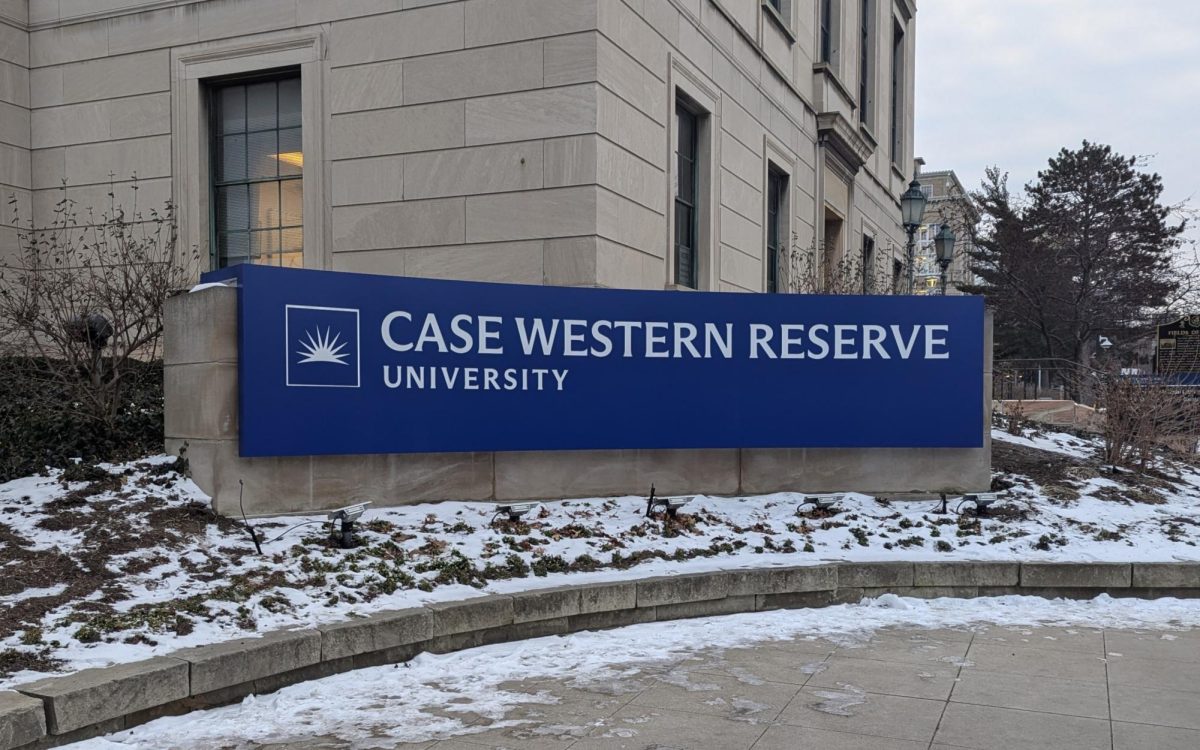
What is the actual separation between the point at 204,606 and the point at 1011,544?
6.43 metres

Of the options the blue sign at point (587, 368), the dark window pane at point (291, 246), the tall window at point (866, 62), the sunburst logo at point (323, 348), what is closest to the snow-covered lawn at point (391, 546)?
the blue sign at point (587, 368)

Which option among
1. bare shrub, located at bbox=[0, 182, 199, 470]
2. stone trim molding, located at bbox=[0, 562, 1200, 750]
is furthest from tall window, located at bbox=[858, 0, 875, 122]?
stone trim molding, located at bbox=[0, 562, 1200, 750]

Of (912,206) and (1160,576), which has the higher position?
(912,206)

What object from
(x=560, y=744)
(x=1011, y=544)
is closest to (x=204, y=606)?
(x=560, y=744)

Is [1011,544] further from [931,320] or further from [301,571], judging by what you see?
[301,571]

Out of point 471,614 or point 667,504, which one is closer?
point 471,614

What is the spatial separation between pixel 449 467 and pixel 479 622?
2518 mm

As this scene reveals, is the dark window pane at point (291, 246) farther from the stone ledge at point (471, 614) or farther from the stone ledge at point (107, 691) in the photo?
the stone ledge at point (107, 691)

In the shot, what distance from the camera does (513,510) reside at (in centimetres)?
817

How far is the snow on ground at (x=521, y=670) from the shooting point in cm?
478

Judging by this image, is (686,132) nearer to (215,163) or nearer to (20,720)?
(215,163)

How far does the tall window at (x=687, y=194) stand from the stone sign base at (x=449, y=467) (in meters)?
5.04

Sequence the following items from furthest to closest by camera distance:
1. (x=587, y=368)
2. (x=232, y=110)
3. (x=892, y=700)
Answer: (x=232, y=110)
(x=587, y=368)
(x=892, y=700)

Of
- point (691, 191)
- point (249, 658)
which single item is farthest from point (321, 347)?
point (691, 191)
